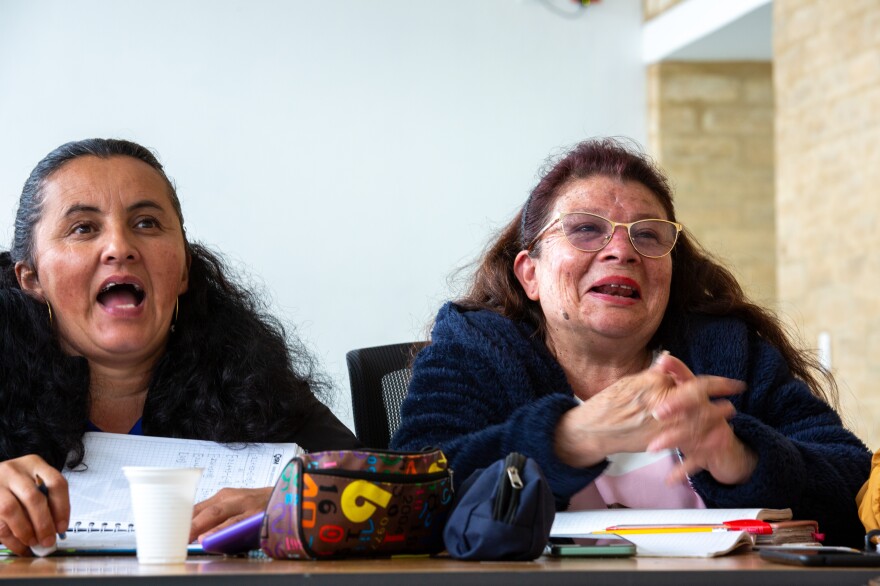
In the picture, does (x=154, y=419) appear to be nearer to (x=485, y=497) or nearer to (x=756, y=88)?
(x=485, y=497)

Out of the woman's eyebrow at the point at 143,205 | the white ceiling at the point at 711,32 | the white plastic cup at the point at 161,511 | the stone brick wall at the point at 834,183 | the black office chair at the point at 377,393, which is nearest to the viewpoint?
the white plastic cup at the point at 161,511

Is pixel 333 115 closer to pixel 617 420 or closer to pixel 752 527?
pixel 617 420

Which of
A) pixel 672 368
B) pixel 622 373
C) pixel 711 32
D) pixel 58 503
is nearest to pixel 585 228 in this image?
pixel 622 373

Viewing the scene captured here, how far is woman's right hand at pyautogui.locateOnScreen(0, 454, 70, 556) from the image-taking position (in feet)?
4.50

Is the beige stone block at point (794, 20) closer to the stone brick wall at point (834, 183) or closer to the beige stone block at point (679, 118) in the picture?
the stone brick wall at point (834, 183)

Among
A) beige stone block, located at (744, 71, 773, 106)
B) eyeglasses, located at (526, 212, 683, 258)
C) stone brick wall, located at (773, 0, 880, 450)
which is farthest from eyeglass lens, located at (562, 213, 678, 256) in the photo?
beige stone block, located at (744, 71, 773, 106)

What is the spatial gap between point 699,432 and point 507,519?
59 cm

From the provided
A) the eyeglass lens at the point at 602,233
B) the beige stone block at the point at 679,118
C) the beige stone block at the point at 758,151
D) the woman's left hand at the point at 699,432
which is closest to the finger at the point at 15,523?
the woman's left hand at the point at 699,432

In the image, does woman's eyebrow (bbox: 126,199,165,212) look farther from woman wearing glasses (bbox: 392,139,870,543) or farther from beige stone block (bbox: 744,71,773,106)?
beige stone block (bbox: 744,71,773,106)

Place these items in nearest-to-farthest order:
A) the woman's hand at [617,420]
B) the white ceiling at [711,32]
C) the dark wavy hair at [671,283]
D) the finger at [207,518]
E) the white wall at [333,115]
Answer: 1. the finger at [207,518]
2. the woman's hand at [617,420]
3. the dark wavy hair at [671,283]
4. the white ceiling at [711,32]
5. the white wall at [333,115]

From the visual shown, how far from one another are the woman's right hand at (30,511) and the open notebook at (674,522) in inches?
24.3

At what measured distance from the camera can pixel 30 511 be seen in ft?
4.54

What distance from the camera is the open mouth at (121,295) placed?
6.59 feet

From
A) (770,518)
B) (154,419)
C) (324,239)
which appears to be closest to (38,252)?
(154,419)
